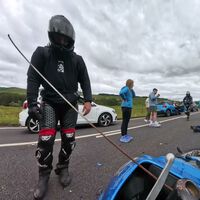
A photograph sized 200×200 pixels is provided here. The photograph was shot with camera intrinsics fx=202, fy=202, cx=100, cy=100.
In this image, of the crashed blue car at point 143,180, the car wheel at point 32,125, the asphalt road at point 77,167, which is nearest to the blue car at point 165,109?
the asphalt road at point 77,167

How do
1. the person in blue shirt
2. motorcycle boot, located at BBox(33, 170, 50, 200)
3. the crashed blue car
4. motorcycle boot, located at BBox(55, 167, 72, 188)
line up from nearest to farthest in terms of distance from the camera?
1. the crashed blue car
2. motorcycle boot, located at BBox(33, 170, 50, 200)
3. motorcycle boot, located at BBox(55, 167, 72, 188)
4. the person in blue shirt

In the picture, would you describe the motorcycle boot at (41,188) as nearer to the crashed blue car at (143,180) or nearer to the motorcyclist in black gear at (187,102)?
the crashed blue car at (143,180)

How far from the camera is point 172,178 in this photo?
56.4 inches

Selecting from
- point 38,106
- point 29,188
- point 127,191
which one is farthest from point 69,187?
point 127,191

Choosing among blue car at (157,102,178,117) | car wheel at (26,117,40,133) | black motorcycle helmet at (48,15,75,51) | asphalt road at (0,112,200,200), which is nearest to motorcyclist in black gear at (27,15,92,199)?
black motorcycle helmet at (48,15,75,51)

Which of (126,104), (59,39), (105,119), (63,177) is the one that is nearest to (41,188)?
(63,177)

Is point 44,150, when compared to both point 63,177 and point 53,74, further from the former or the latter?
point 53,74

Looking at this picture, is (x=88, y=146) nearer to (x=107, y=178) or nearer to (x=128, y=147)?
(x=128, y=147)

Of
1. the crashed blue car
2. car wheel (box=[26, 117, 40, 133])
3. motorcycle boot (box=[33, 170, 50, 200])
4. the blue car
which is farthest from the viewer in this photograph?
the blue car

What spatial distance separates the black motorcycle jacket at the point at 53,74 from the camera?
2576 millimetres

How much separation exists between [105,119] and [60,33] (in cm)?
755

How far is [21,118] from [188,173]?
7247 millimetres

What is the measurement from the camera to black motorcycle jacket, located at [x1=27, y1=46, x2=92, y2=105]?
258 cm

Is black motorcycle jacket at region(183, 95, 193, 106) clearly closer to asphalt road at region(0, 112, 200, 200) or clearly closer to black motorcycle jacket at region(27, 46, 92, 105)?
asphalt road at region(0, 112, 200, 200)
